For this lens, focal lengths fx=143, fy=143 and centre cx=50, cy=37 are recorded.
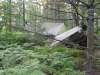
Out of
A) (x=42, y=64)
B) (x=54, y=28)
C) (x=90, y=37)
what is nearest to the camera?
(x=90, y=37)

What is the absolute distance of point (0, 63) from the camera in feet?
12.3

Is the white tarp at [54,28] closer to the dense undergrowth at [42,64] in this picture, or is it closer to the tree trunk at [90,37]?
the dense undergrowth at [42,64]

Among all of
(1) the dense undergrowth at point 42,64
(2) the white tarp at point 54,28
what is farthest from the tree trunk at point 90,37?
(2) the white tarp at point 54,28

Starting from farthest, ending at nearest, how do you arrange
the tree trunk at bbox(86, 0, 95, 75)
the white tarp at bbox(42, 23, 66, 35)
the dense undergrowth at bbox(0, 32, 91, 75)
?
1. the white tarp at bbox(42, 23, 66, 35)
2. the dense undergrowth at bbox(0, 32, 91, 75)
3. the tree trunk at bbox(86, 0, 95, 75)

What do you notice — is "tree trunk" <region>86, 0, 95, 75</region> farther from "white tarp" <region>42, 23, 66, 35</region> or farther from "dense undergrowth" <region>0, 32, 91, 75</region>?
"white tarp" <region>42, 23, 66, 35</region>

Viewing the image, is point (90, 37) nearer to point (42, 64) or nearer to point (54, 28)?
point (42, 64)

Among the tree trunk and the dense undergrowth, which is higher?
the tree trunk

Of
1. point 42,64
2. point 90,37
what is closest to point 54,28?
point 42,64

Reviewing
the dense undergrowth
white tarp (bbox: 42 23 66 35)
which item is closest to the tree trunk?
the dense undergrowth

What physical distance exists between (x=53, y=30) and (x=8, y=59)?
303 inches

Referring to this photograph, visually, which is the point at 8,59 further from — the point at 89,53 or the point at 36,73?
the point at 89,53

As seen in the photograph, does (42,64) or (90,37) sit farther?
(42,64)

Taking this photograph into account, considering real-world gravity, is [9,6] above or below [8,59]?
above

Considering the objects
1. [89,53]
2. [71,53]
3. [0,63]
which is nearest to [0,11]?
[0,63]
